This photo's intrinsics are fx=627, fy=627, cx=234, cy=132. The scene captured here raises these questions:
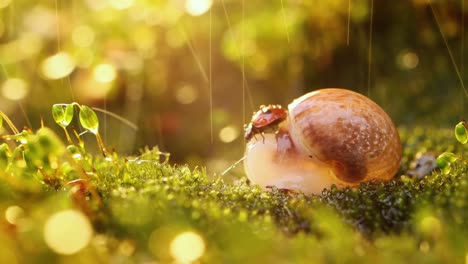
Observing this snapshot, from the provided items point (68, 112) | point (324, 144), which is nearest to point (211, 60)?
point (324, 144)

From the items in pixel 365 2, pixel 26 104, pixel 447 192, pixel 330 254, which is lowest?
pixel 330 254

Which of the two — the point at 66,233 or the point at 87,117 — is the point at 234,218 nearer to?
the point at 66,233

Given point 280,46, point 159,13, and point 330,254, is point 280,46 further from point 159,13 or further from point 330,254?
point 330,254

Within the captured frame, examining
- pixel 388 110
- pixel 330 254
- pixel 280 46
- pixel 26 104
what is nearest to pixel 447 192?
pixel 330 254

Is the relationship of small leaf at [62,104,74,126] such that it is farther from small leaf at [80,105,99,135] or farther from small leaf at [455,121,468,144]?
small leaf at [455,121,468,144]

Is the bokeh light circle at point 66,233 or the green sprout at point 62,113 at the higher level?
the green sprout at point 62,113

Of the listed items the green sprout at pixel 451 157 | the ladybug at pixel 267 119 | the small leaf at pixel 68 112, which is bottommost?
the green sprout at pixel 451 157

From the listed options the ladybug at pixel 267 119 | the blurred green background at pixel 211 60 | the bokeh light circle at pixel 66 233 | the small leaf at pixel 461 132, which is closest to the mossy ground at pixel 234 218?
the bokeh light circle at pixel 66 233

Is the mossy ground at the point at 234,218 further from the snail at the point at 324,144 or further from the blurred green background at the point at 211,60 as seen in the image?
the blurred green background at the point at 211,60
